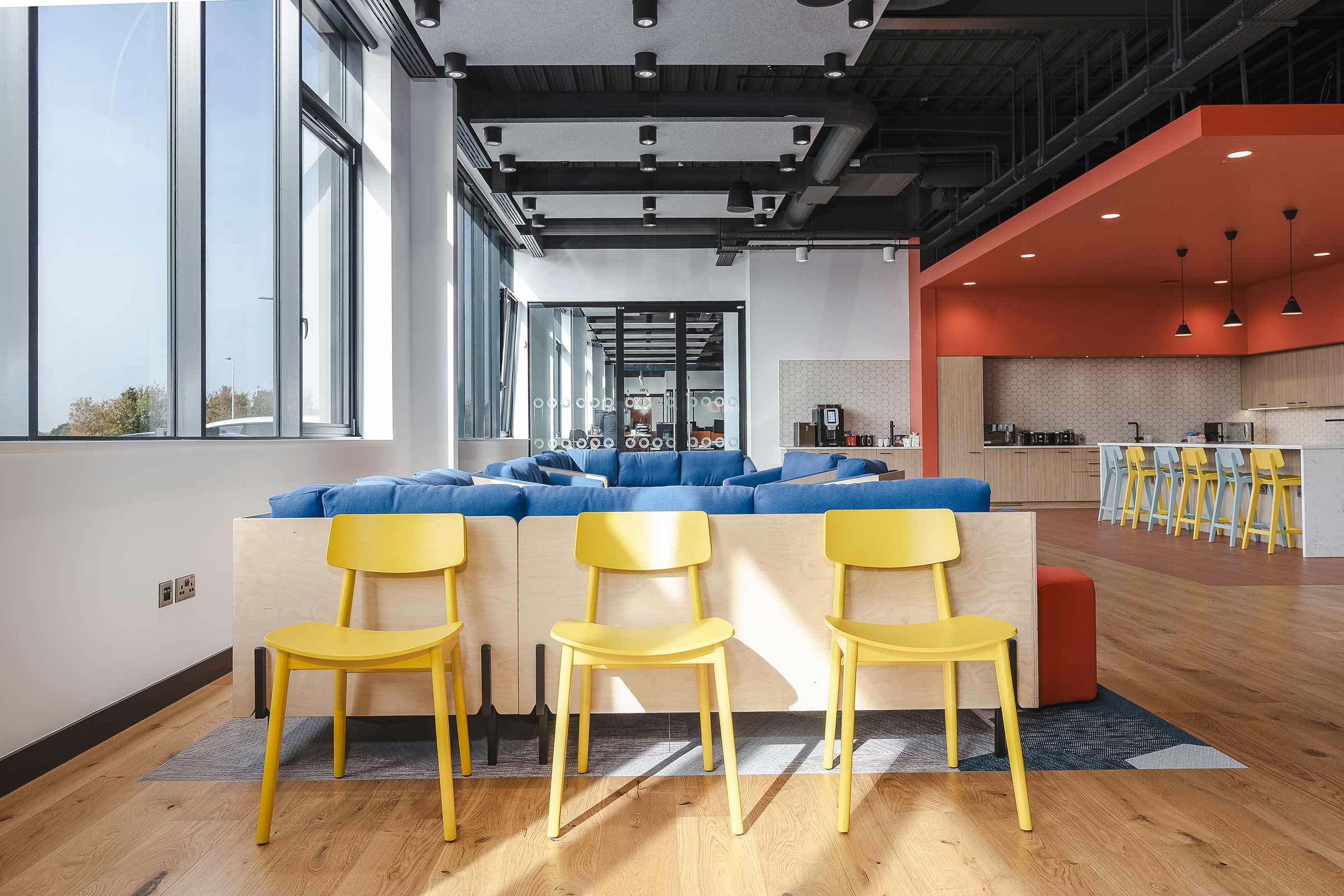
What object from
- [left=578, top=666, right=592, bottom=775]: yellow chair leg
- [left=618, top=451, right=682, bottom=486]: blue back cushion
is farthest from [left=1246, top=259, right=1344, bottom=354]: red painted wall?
[left=578, top=666, right=592, bottom=775]: yellow chair leg

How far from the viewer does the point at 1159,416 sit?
1072cm

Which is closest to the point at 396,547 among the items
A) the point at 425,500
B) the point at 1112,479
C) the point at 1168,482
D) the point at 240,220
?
the point at 425,500

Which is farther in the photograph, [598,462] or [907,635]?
[598,462]

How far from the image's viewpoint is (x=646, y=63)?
502 cm

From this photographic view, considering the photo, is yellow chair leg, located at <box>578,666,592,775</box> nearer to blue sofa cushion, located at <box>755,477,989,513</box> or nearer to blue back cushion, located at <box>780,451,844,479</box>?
blue sofa cushion, located at <box>755,477,989,513</box>

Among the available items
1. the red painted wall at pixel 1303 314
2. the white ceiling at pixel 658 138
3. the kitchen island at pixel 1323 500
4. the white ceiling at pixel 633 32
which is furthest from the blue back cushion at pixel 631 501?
the red painted wall at pixel 1303 314

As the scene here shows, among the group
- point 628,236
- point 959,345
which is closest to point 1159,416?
point 959,345

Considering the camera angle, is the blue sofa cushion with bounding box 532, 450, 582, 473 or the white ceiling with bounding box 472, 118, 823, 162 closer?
the white ceiling with bounding box 472, 118, 823, 162

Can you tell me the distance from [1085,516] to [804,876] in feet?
29.2

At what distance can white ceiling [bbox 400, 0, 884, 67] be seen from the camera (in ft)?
14.7

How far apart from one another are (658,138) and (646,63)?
1.52 metres

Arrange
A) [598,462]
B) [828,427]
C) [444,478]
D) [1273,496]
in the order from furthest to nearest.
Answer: [828,427] → [598,462] → [1273,496] → [444,478]

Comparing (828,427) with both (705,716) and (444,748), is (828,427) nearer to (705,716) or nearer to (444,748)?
(705,716)

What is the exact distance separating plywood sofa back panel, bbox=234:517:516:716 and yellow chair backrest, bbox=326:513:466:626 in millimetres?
89
